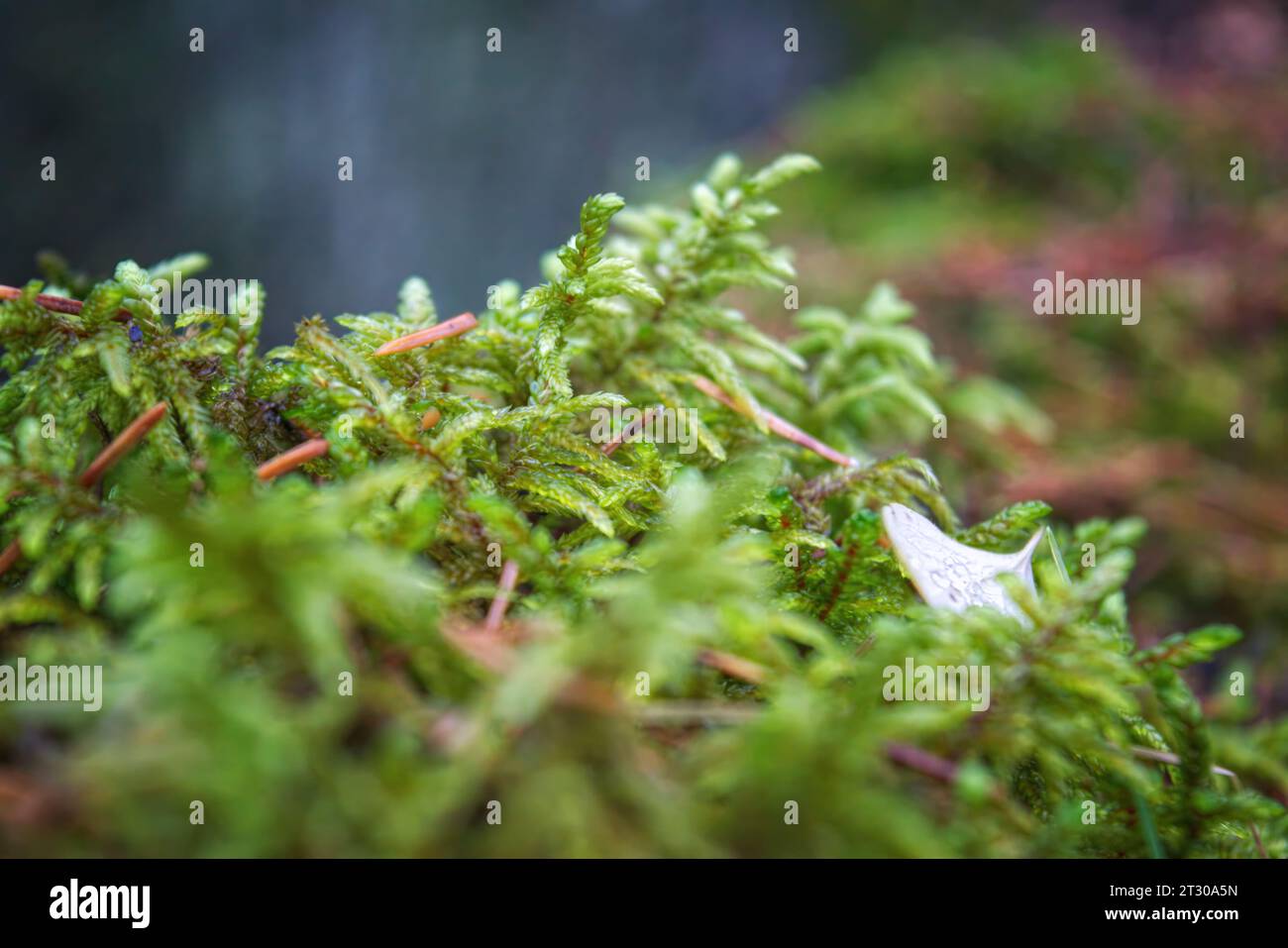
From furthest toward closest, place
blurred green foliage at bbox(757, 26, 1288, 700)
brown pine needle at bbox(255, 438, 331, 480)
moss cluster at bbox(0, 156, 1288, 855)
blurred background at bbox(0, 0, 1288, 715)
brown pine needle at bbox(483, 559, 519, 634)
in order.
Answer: blurred background at bbox(0, 0, 1288, 715)
blurred green foliage at bbox(757, 26, 1288, 700)
brown pine needle at bbox(255, 438, 331, 480)
brown pine needle at bbox(483, 559, 519, 634)
moss cluster at bbox(0, 156, 1288, 855)

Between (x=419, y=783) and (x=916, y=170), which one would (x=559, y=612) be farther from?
(x=916, y=170)

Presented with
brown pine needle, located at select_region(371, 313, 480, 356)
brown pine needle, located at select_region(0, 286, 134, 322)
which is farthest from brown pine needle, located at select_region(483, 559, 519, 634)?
brown pine needle, located at select_region(0, 286, 134, 322)

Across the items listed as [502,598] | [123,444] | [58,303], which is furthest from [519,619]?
[58,303]

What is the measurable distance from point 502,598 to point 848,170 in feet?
12.7

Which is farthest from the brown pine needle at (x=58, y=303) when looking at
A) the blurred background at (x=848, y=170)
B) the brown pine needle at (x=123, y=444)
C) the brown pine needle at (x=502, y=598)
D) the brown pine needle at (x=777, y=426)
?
the blurred background at (x=848, y=170)

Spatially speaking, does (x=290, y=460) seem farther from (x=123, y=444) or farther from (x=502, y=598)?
(x=502, y=598)

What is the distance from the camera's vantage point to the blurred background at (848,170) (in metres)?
2.51

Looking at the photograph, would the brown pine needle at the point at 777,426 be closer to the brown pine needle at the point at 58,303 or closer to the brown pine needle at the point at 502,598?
the brown pine needle at the point at 502,598

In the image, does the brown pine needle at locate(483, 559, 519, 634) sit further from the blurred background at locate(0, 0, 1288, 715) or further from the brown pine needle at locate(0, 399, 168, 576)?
the blurred background at locate(0, 0, 1288, 715)

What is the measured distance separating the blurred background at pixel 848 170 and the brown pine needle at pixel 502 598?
117cm

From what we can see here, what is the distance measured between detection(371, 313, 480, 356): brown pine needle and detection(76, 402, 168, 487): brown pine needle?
0.27 m

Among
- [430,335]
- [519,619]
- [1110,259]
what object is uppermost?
[1110,259]

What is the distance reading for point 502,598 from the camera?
837mm

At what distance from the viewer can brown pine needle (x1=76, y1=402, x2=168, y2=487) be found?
2.92 ft
